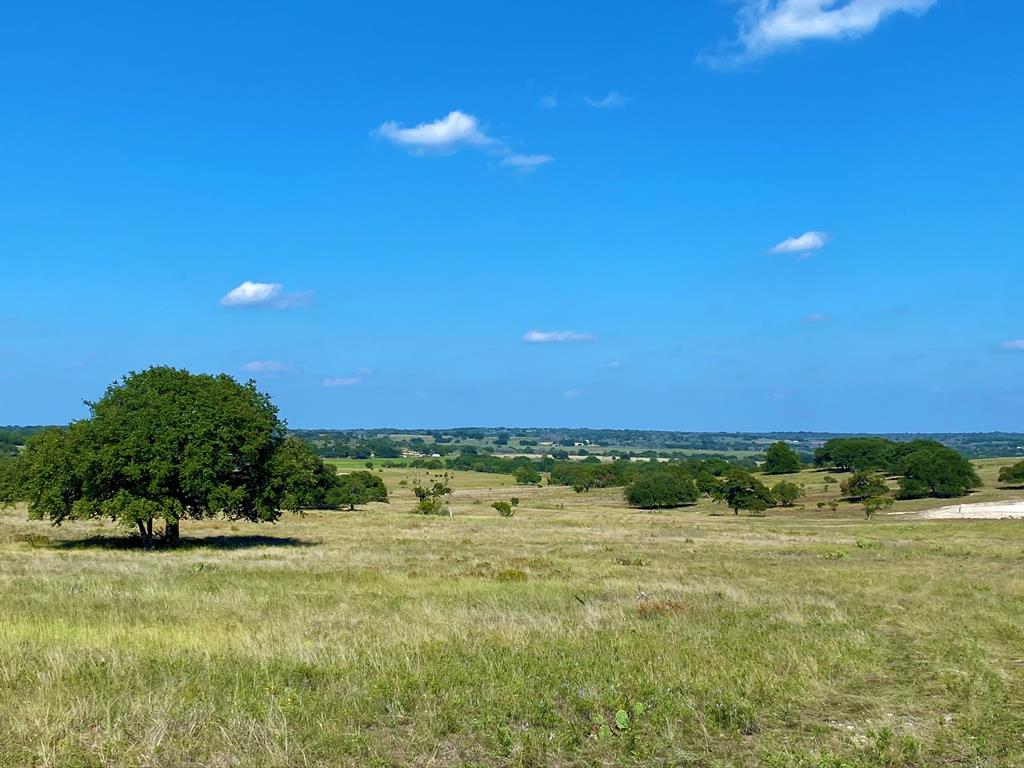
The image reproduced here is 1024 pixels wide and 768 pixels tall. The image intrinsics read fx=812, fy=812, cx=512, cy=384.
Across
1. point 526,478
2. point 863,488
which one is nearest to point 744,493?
point 863,488

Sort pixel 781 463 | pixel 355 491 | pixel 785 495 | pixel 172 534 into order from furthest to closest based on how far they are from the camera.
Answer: pixel 781 463, pixel 785 495, pixel 355 491, pixel 172 534

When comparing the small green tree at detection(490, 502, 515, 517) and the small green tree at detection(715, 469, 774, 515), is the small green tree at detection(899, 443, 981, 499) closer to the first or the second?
the small green tree at detection(715, 469, 774, 515)

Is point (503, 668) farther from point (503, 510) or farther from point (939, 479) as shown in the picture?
point (939, 479)

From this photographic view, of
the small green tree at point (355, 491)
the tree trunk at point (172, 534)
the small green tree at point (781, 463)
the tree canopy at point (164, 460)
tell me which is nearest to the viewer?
the tree canopy at point (164, 460)

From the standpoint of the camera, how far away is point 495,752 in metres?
8.38

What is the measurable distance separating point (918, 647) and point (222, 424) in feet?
106

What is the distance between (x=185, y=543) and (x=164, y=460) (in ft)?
21.9

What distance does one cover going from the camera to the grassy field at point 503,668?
27.6 feet

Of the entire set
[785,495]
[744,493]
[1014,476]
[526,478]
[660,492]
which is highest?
[1014,476]

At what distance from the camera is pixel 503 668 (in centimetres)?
1169

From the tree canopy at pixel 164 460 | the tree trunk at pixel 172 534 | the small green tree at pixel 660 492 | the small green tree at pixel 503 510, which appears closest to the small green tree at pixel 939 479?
the small green tree at pixel 660 492

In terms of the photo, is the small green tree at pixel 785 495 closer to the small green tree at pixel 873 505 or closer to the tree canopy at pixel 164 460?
the small green tree at pixel 873 505

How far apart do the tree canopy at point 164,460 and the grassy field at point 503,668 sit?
908cm

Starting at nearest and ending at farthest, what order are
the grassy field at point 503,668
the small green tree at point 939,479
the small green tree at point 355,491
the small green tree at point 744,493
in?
the grassy field at point 503,668, the small green tree at point 355,491, the small green tree at point 744,493, the small green tree at point 939,479
